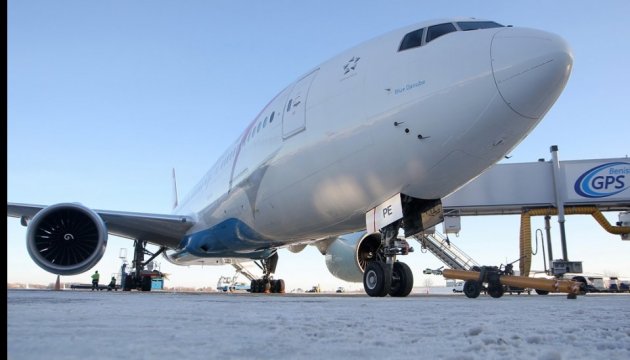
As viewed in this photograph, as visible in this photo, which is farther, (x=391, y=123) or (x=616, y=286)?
(x=616, y=286)

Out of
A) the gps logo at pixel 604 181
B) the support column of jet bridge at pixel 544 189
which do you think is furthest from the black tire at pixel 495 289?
the gps logo at pixel 604 181

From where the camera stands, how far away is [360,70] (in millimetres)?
7129

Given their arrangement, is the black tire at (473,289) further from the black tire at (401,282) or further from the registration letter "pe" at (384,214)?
the registration letter "pe" at (384,214)

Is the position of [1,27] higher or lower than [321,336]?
higher

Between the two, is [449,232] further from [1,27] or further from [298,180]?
[1,27]

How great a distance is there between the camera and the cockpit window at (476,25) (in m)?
6.54

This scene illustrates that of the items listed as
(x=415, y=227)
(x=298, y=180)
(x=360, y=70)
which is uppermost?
(x=360, y=70)

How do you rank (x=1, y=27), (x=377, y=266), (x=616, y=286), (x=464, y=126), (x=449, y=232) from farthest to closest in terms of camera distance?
(x=616, y=286), (x=449, y=232), (x=377, y=266), (x=464, y=126), (x=1, y=27)

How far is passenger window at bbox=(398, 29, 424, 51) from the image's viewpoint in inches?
266

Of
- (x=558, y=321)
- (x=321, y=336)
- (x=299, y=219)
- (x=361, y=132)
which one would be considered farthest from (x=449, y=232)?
(x=321, y=336)

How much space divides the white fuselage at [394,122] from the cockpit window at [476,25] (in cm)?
24

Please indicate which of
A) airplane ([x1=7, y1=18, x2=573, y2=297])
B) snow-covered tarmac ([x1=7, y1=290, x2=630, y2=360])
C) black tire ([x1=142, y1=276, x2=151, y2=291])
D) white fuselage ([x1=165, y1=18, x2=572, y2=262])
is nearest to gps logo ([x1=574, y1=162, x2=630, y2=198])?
airplane ([x1=7, y1=18, x2=573, y2=297])

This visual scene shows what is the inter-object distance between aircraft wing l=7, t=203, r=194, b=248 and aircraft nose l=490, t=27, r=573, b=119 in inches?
363

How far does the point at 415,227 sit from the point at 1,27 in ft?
20.8
